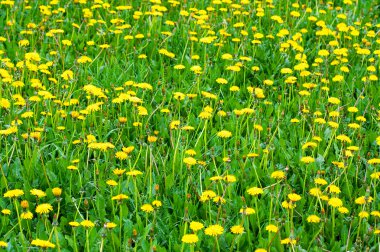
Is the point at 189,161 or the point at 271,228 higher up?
the point at 189,161

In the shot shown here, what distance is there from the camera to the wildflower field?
3164mm

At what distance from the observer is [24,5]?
5848 millimetres

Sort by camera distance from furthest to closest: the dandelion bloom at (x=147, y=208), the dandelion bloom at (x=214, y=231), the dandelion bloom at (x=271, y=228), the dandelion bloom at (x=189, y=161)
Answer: the dandelion bloom at (x=189, y=161)
the dandelion bloom at (x=147, y=208)
the dandelion bloom at (x=271, y=228)
the dandelion bloom at (x=214, y=231)

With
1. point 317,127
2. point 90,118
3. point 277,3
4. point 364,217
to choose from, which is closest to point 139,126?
point 90,118

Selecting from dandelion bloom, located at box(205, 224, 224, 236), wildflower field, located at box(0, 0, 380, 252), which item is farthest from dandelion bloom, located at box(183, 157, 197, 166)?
dandelion bloom, located at box(205, 224, 224, 236)

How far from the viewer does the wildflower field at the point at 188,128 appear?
3.16 m

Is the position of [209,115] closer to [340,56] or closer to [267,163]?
[267,163]

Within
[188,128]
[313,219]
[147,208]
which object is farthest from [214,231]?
[188,128]

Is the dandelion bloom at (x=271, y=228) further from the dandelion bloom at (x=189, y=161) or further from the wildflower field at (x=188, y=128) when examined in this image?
the dandelion bloom at (x=189, y=161)

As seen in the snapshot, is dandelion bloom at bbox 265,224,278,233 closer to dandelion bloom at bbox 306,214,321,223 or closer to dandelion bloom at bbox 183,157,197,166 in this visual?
dandelion bloom at bbox 306,214,321,223

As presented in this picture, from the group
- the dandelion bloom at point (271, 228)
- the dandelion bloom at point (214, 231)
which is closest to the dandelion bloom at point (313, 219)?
the dandelion bloom at point (271, 228)

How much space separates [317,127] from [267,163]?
56 centimetres

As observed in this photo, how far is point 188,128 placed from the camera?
3.76 meters

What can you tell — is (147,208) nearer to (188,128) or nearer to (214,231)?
(214,231)
